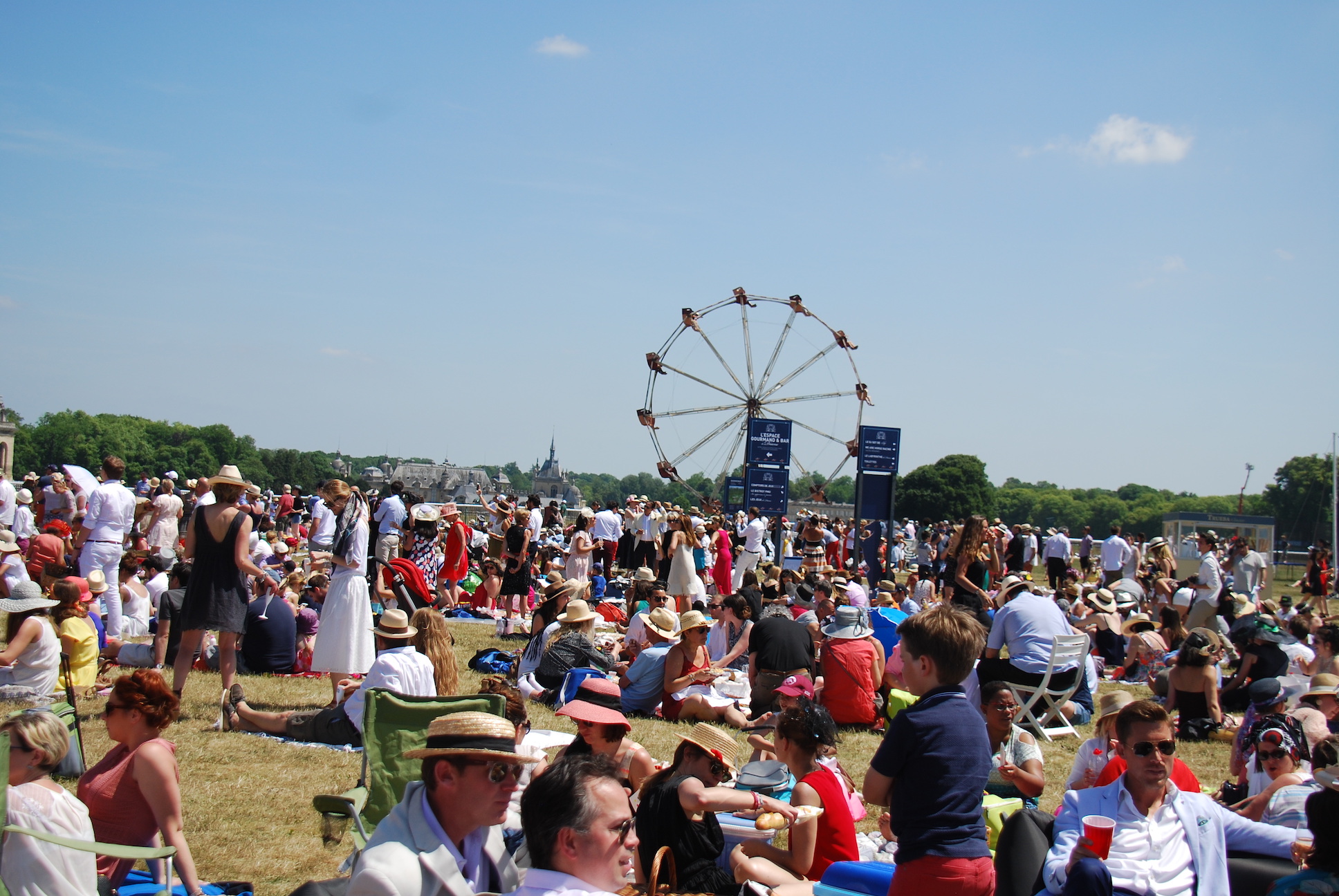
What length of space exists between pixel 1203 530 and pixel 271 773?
26.5 m


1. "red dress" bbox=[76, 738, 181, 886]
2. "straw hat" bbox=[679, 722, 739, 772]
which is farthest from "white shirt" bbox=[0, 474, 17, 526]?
"straw hat" bbox=[679, 722, 739, 772]

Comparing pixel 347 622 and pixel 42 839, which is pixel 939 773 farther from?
pixel 347 622

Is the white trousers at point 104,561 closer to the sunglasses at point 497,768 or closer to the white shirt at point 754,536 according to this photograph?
the sunglasses at point 497,768

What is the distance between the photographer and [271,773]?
559 cm

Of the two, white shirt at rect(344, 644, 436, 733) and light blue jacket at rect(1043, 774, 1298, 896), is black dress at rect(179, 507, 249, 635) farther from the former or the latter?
light blue jacket at rect(1043, 774, 1298, 896)

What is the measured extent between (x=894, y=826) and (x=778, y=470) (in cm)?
1821

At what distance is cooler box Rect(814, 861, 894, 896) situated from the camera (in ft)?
11.7

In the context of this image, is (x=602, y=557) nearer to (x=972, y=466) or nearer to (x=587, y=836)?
(x=587, y=836)

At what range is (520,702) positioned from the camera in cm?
458

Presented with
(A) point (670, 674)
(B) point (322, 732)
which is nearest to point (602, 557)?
(A) point (670, 674)

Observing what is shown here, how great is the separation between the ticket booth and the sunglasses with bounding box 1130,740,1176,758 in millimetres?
21214

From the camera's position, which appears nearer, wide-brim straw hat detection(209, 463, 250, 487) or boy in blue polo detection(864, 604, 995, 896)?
boy in blue polo detection(864, 604, 995, 896)

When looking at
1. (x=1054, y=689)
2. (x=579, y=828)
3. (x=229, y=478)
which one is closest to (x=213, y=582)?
(x=229, y=478)

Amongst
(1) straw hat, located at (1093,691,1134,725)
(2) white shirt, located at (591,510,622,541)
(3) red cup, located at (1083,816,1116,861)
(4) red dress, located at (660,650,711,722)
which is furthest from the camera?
(2) white shirt, located at (591,510,622,541)
